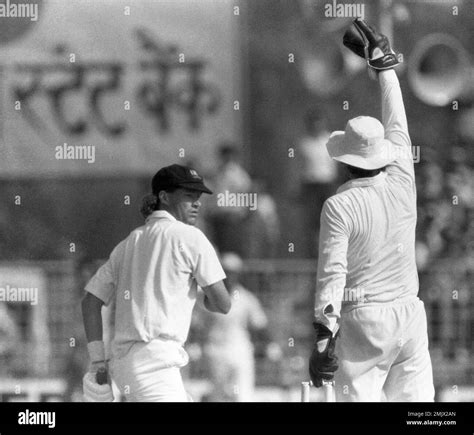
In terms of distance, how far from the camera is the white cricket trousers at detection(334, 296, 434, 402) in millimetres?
6590

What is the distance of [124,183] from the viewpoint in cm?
1145

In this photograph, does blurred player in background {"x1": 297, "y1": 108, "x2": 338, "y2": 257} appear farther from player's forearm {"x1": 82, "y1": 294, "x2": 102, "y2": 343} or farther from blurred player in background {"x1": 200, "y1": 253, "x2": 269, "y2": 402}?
player's forearm {"x1": 82, "y1": 294, "x2": 102, "y2": 343}

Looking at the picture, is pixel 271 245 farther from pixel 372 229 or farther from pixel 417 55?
pixel 372 229

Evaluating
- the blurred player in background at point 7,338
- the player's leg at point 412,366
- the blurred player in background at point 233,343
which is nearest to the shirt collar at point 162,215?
the player's leg at point 412,366

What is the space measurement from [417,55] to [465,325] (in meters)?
2.32

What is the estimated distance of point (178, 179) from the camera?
6730 mm
